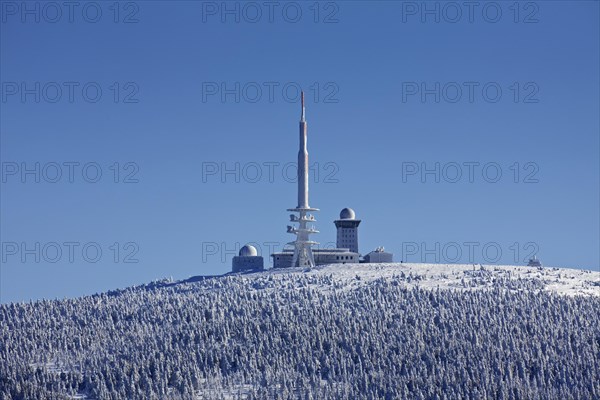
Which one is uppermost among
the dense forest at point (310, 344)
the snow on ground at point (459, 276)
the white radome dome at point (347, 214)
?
the white radome dome at point (347, 214)

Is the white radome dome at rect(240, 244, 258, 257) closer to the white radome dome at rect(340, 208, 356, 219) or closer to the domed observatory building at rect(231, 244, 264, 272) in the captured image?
the domed observatory building at rect(231, 244, 264, 272)

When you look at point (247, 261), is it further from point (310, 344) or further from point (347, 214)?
point (310, 344)

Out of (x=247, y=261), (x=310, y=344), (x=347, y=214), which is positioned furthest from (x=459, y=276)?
(x=310, y=344)

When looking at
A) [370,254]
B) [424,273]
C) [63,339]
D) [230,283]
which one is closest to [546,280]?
[424,273]

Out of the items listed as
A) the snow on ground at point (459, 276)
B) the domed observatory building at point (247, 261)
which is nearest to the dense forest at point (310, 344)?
the snow on ground at point (459, 276)

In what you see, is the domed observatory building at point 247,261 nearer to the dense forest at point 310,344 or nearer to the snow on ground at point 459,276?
the snow on ground at point 459,276

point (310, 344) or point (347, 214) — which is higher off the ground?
point (347, 214)

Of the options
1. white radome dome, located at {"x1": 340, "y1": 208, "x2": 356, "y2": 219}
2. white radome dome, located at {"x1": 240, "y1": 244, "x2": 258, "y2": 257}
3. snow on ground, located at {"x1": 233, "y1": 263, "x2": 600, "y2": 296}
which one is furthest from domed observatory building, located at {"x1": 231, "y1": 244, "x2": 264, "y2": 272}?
white radome dome, located at {"x1": 340, "y1": 208, "x2": 356, "y2": 219}
